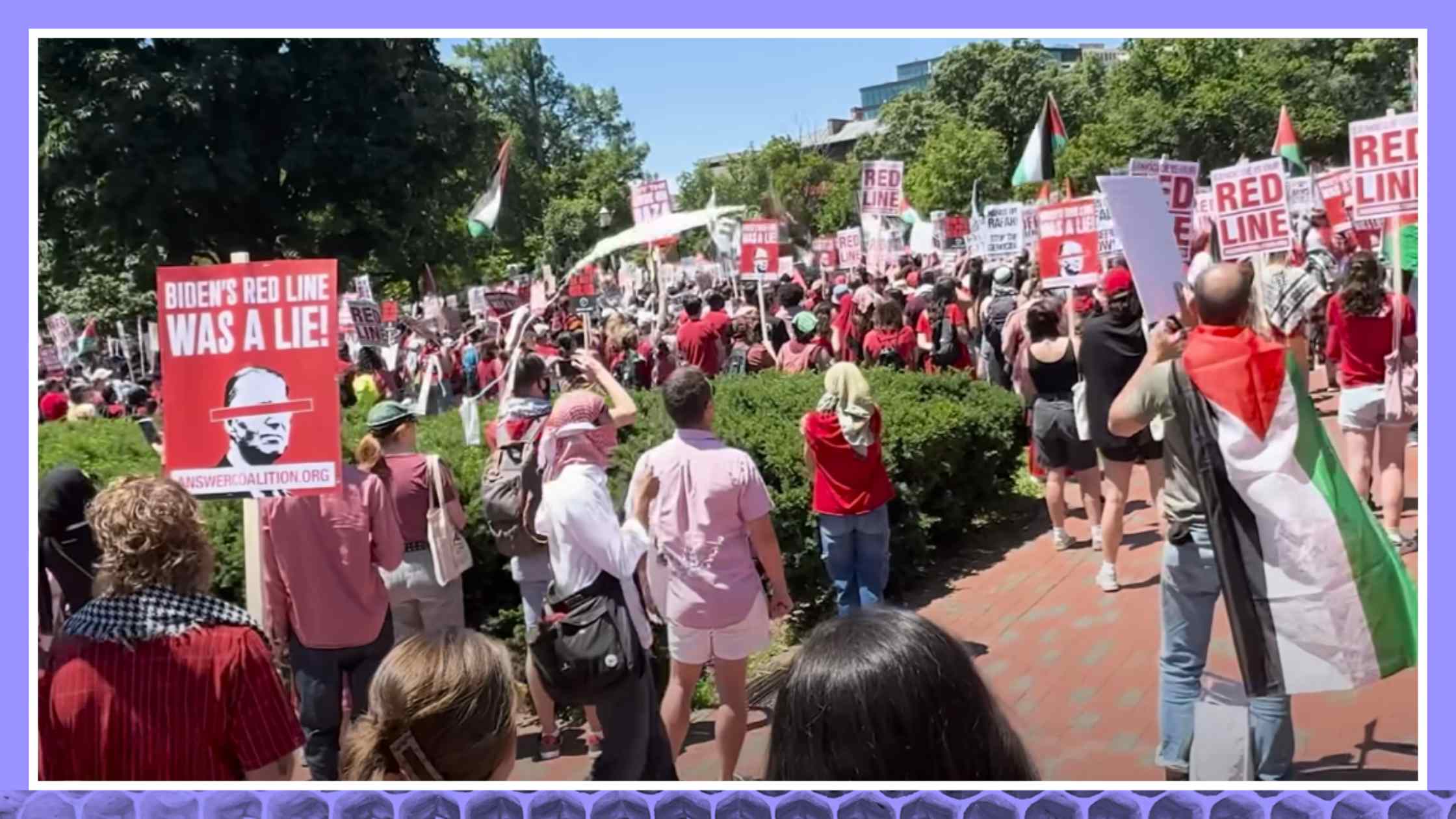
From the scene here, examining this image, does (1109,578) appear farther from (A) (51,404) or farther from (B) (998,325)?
(A) (51,404)

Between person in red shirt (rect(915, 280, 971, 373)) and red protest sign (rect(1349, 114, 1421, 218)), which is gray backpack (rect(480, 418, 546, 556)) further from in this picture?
person in red shirt (rect(915, 280, 971, 373))

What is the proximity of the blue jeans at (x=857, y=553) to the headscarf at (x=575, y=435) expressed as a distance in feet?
5.46

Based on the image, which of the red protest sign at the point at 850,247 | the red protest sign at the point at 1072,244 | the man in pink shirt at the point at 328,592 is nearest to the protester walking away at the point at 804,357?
the red protest sign at the point at 1072,244

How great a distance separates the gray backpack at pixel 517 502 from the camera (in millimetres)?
5348

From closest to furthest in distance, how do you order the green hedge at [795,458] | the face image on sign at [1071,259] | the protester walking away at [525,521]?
1. the protester walking away at [525,521]
2. the green hedge at [795,458]
3. the face image on sign at [1071,259]

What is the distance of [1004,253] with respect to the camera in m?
12.4

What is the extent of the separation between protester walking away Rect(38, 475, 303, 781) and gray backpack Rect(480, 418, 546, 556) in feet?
7.75

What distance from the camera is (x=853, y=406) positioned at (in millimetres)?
5828

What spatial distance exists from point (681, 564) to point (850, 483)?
1.43 m

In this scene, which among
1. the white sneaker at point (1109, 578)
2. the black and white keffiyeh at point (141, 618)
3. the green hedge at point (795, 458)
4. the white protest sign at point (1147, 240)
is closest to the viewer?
the black and white keffiyeh at point (141, 618)

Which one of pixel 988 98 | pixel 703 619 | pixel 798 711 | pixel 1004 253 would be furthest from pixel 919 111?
pixel 798 711

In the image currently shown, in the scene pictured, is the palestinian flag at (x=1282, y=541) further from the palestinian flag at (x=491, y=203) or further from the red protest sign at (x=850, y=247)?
the red protest sign at (x=850, y=247)

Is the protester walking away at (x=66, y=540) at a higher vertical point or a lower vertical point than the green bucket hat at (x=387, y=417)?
lower

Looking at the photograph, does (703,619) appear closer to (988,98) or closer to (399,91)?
(399,91)
